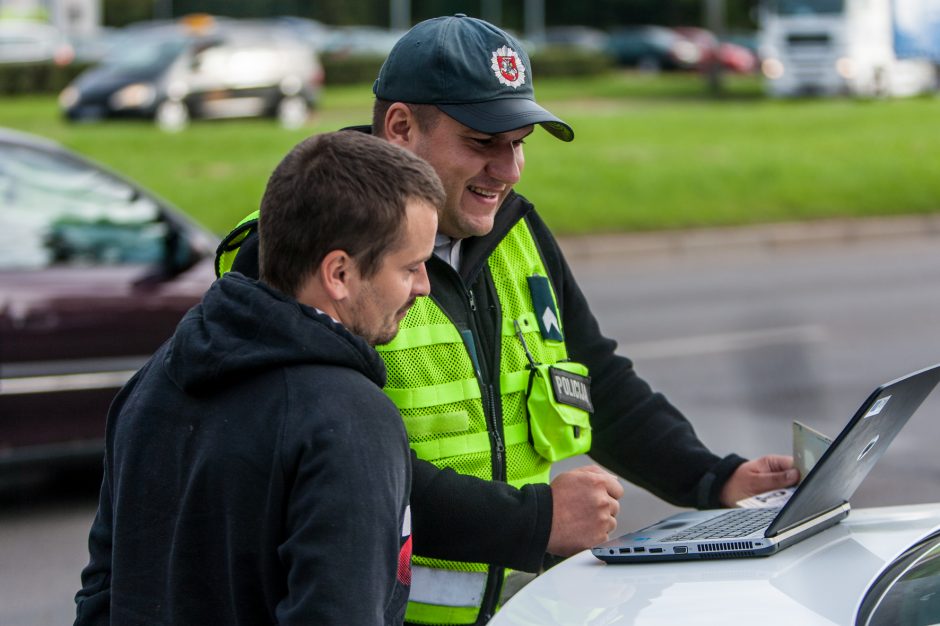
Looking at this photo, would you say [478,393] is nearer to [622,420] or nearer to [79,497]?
[622,420]

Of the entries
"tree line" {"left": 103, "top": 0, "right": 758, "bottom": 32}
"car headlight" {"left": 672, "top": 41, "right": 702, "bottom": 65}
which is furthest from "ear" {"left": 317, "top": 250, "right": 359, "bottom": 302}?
"tree line" {"left": 103, "top": 0, "right": 758, "bottom": 32}

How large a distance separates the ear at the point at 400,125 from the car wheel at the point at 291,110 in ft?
Result: 72.8

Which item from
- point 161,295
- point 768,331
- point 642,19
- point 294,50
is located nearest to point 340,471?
point 161,295

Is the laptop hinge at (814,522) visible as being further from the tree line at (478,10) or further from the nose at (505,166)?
the tree line at (478,10)

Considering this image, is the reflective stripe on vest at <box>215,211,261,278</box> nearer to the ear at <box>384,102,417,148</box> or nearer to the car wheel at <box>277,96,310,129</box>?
the ear at <box>384,102,417,148</box>

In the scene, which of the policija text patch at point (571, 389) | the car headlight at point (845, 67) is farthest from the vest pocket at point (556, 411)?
the car headlight at point (845, 67)

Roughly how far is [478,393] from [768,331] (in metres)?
8.27

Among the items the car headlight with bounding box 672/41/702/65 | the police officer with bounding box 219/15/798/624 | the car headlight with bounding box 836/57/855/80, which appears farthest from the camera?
the car headlight with bounding box 672/41/702/65

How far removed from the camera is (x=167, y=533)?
6.15 feet

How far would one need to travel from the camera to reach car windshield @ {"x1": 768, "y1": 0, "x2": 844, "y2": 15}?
3070cm

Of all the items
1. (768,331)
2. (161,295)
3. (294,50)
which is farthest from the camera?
(294,50)

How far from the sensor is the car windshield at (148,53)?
2259 centimetres

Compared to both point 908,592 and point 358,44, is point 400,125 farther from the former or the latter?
point 358,44

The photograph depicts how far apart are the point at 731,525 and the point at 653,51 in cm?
5166
